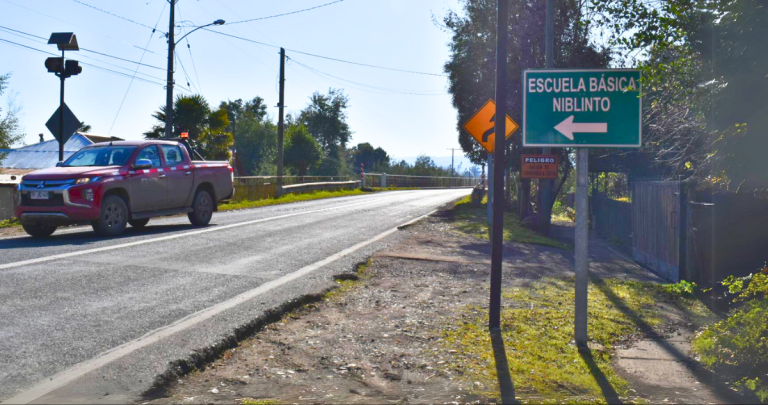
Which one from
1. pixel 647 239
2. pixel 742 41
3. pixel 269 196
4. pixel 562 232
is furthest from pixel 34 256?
pixel 269 196

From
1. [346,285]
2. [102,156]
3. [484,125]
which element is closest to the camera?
[346,285]

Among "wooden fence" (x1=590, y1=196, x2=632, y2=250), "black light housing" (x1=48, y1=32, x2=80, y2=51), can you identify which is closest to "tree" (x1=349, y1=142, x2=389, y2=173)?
"wooden fence" (x1=590, y1=196, x2=632, y2=250)

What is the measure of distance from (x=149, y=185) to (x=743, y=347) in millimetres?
10758

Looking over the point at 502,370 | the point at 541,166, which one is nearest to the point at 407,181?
the point at 541,166

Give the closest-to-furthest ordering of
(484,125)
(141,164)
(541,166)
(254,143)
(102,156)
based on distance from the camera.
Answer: (141,164) < (102,156) < (484,125) < (541,166) < (254,143)

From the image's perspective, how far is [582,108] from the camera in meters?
5.83

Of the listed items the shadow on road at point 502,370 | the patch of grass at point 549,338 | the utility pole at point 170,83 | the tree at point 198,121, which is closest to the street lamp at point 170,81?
the utility pole at point 170,83

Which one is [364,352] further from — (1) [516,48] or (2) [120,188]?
(1) [516,48]

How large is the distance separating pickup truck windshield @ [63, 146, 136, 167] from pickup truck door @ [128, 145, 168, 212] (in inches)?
10.6

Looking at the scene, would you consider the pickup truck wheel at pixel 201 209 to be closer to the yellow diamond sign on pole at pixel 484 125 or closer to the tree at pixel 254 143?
the yellow diamond sign on pole at pixel 484 125

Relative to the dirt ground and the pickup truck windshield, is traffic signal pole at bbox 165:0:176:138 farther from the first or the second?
the dirt ground

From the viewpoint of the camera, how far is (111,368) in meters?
4.71

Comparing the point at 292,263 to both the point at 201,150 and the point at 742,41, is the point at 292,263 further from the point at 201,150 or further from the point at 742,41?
the point at 201,150

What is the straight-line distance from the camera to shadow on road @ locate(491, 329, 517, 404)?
175 inches
